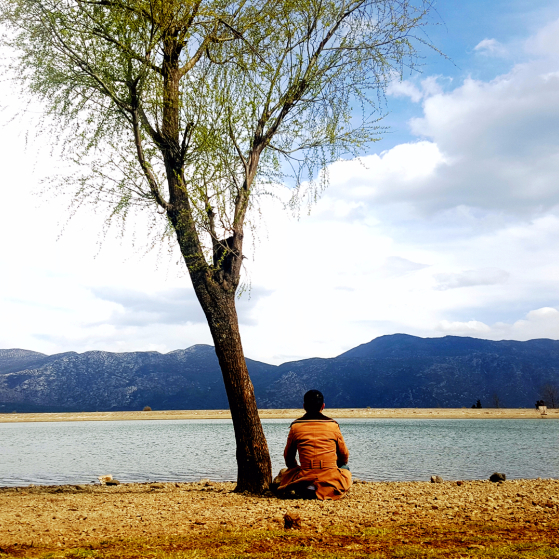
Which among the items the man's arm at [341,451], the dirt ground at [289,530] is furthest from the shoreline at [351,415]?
the man's arm at [341,451]

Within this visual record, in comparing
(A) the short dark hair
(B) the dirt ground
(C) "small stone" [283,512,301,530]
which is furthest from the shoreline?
(C) "small stone" [283,512,301,530]

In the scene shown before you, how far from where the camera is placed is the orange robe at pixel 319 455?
22.8ft

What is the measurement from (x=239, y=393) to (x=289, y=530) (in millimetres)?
3610

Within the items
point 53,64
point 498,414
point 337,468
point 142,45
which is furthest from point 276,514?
point 498,414

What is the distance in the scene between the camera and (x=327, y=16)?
1015 cm

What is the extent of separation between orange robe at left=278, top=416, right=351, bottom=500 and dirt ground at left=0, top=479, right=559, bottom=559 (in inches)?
10.6

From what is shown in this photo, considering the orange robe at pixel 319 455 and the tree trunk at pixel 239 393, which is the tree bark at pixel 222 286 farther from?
the orange robe at pixel 319 455

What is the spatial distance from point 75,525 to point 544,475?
42.8 feet

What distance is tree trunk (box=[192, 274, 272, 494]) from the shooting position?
8.75 m

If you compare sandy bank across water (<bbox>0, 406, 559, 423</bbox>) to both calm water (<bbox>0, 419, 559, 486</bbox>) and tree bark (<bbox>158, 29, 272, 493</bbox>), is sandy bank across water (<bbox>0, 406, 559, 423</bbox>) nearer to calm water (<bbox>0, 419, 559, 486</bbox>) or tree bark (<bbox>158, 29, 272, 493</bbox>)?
calm water (<bbox>0, 419, 559, 486</bbox>)

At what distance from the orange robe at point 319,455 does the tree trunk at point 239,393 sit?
1559 millimetres

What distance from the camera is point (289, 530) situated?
17.7ft

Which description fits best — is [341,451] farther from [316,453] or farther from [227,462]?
[227,462]

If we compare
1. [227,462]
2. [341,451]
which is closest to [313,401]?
[341,451]
